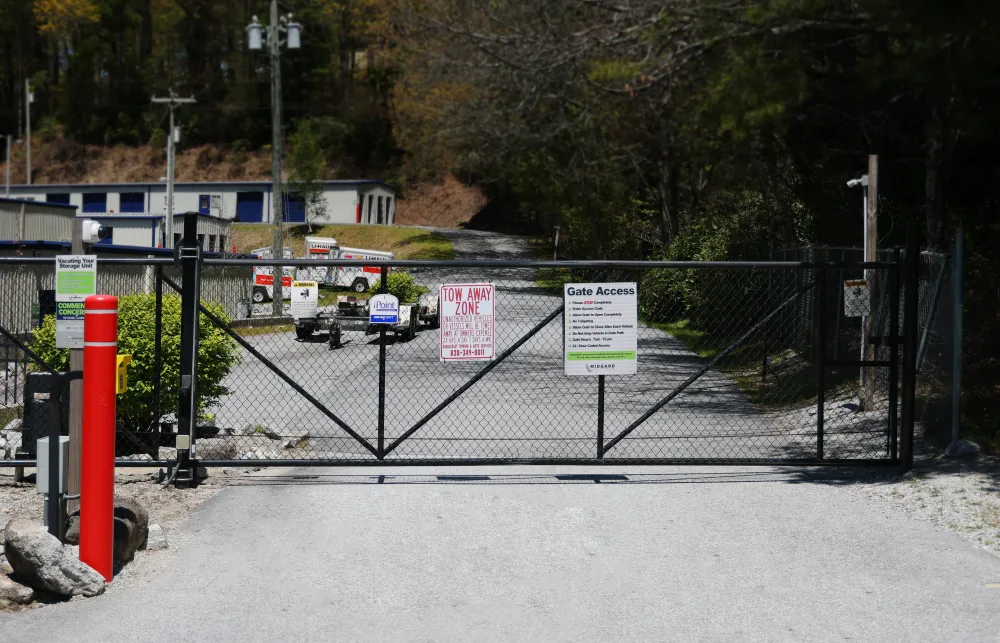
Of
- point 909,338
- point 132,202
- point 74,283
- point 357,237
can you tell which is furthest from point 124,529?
point 132,202

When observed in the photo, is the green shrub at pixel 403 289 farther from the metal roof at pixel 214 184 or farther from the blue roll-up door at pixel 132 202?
the blue roll-up door at pixel 132 202

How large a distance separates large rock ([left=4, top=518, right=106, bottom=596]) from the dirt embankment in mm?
78397

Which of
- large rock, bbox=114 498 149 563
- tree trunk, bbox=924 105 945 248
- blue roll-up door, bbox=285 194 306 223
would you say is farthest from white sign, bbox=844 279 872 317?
blue roll-up door, bbox=285 194 306 223

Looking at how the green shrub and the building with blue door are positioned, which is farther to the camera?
the building with blue door

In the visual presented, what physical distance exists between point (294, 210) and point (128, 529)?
6853 cm

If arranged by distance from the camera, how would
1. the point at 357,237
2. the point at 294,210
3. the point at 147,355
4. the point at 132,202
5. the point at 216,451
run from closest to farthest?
the point at 216,451 → the point at 147,355 → the point at 357,237 → the point at 294,210 → the point at 132,202

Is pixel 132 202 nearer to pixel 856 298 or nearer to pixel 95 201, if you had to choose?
pixel 95 201

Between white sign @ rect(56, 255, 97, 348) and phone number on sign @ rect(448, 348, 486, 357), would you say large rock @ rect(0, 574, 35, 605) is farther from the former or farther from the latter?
phone number on sign @ rect(448, 348, 486, 357)

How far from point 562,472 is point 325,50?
86.3m

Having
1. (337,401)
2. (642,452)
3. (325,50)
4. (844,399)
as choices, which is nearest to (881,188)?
(844,399)

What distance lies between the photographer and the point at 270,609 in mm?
6113

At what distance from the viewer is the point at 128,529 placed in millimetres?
6824

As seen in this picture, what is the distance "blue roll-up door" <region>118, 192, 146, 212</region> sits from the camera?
79.6 m

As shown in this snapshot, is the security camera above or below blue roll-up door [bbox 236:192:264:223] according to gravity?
below
